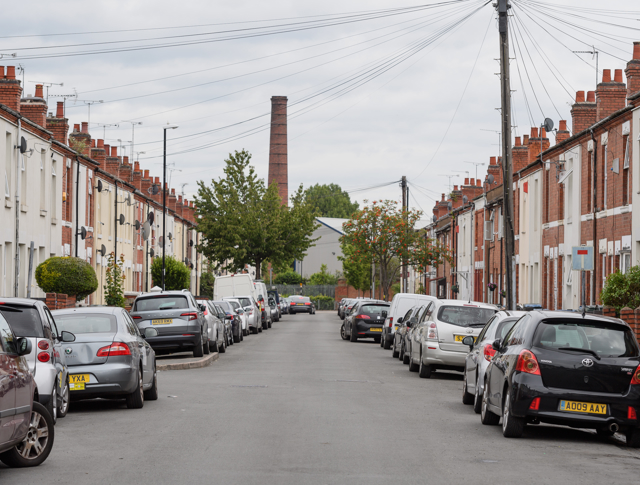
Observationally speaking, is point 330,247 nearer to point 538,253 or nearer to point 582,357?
point 538,253

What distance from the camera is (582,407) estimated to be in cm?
1084

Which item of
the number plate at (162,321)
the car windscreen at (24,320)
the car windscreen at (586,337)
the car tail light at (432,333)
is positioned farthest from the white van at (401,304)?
the car windscreen at (24,320)

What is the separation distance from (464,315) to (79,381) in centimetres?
938

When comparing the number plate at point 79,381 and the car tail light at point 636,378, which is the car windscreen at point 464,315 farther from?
the car tail light at point 636,378

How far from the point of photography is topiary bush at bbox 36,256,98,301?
31.6 meters

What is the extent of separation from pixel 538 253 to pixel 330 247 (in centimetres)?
8799

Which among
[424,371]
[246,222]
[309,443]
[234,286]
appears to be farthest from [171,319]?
[246,222]

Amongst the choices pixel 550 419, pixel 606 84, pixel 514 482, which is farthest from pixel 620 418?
pixel 606 84

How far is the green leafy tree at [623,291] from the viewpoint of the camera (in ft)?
73.1

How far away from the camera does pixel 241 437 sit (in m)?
10.9

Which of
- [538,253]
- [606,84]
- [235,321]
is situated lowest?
[235,321]

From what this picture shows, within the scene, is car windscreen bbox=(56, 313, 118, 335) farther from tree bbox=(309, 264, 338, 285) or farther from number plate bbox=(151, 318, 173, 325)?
tree bbox=(309, 264, 338, 285)

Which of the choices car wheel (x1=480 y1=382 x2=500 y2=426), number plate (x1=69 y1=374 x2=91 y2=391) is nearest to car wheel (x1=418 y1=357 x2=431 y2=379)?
car wheel (x1=480 y1=382 x2=500 y2=426)

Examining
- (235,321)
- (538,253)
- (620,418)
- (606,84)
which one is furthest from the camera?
(538,253)
